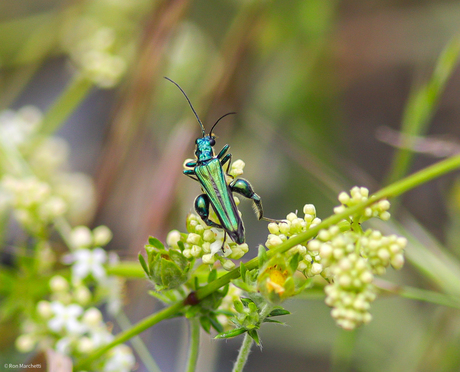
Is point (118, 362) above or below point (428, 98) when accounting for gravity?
below

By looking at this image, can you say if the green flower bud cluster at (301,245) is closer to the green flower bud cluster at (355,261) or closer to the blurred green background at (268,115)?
the green flower bud cluster at (355,261)

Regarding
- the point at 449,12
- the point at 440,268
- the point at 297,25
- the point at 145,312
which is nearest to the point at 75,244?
the point at 145,312

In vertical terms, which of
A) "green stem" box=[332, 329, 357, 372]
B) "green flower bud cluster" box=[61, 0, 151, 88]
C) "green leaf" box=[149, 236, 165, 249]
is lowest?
"green stem" box=[332, 329, 357, 372]

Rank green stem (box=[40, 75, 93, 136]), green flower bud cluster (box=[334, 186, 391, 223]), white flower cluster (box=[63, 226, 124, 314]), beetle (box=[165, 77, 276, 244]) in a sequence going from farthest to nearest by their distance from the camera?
green stem (box=[40, 75, 93, 136]) → white flower cluster (box=[63, 226, 124, 314]) → beetle (box=[165, 77, 276, 244]) → green flower bud cluster (box=[334, 186, 391, 223])

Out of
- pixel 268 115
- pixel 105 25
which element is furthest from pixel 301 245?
pixel 105 25

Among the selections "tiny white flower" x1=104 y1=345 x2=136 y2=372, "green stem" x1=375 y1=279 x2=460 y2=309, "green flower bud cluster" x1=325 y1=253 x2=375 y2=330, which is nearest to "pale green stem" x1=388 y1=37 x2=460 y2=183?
"green stem" x1=375 y1=279 x2=460 y2=309

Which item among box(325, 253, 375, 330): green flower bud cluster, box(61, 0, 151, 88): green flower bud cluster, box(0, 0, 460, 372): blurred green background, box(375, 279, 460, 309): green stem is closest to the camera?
box(325, 253, 375, 330): green flower bud cluster

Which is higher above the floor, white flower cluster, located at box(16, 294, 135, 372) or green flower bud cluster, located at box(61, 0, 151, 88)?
green flower bud cluster, located at box(61, 0, 151, 88)

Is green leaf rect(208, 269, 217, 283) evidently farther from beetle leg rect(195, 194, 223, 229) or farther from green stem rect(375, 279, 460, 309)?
green stem rect(375, 279, 460, 309)

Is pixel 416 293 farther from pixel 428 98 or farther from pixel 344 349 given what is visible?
pixel 428 98
